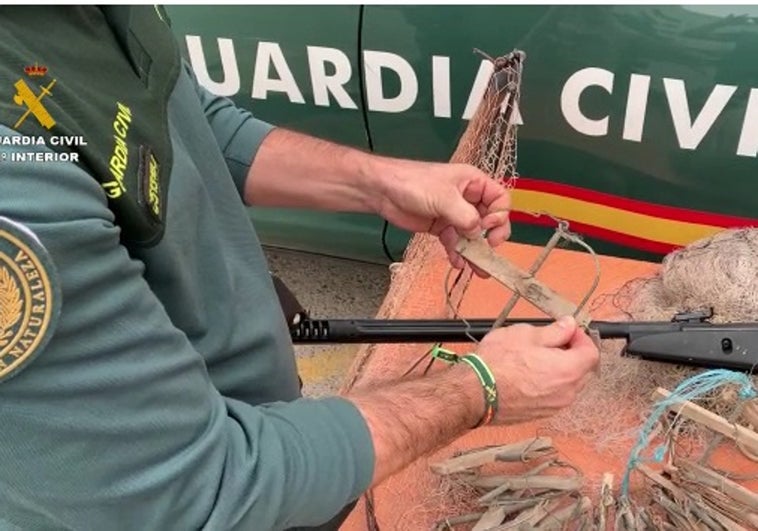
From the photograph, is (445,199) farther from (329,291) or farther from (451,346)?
(329,291)

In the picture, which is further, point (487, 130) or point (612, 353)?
point (487, 130)

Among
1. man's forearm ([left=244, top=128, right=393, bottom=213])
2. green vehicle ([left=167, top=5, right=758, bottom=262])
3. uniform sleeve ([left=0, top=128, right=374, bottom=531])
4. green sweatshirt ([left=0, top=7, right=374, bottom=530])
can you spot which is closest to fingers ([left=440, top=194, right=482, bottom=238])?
man's forearm ([left=244, top=128, right=393, bottom=213])

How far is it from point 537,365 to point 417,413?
0.17m

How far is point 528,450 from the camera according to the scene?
51.9 inches

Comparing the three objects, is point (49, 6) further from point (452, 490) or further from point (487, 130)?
point (487, 130)

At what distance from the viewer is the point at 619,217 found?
194cm

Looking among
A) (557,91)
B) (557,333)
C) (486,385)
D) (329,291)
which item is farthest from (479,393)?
(329,291)

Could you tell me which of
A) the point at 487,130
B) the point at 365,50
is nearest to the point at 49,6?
the point at 487,130

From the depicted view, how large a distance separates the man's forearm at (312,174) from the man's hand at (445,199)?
1.4 inches

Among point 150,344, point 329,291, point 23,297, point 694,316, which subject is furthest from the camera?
point 329,291

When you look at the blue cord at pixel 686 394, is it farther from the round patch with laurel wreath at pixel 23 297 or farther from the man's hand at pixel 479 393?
the round patch with laurel wreath at pixel 23 297

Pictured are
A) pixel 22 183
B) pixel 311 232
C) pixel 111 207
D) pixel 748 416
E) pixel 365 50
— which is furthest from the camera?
pixel 311 232

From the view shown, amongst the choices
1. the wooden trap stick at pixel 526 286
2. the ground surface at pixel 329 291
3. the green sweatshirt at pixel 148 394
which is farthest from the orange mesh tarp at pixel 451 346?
the ground surface at pixel 329 291

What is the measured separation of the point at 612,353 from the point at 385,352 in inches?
14.8
